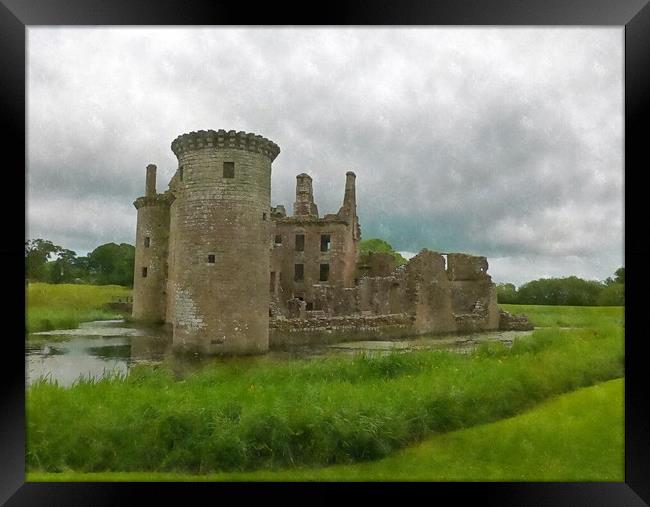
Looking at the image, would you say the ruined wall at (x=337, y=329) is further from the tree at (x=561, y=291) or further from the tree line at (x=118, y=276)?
the tree line at (x=118, y=276)

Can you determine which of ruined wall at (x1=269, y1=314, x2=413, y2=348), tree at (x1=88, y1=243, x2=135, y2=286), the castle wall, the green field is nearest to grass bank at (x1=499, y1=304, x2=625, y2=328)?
the green field

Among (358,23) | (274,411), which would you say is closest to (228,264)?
(274,411)

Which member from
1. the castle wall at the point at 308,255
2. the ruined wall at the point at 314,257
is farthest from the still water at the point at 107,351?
the castle wall at the point at 308,255

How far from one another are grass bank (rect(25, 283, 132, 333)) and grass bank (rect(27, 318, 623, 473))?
0.93 meters

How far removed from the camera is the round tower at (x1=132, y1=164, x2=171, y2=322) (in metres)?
6.68

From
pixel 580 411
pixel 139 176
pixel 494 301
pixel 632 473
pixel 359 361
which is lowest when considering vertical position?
pixel 632 473

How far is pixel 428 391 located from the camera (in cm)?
611

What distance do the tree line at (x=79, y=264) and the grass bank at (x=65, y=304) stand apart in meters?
0.12

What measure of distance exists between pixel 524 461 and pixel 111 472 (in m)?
5.85

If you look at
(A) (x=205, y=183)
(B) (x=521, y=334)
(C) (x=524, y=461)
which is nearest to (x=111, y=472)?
(A) (x=205, y=183)

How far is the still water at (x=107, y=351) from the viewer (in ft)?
19.9

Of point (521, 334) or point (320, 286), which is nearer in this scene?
point (521, 334)

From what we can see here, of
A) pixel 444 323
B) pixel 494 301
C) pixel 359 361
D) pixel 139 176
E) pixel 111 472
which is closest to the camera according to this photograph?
pixel 111 472

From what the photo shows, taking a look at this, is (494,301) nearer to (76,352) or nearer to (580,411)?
(580,411)
